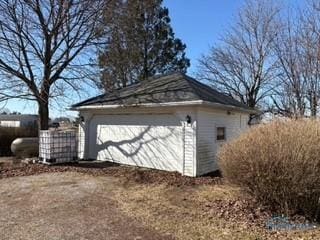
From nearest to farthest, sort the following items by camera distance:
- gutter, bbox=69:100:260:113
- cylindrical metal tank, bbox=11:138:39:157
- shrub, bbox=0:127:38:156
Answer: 1. gutter, bbox=69:100:260:113
2. cylindrical metal tank, bbox=11:138:39:157
3. shrub, bbox=0:127:38:156

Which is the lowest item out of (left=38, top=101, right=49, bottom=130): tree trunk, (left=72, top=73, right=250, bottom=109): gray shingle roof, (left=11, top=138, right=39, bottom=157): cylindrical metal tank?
(left=11, top=138, right=39, bottom=157): cylindrical metal tank

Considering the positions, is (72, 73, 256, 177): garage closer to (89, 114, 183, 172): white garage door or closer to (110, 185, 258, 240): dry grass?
(89, 114, 183, 172): white garage door

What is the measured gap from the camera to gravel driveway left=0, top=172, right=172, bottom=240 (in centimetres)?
583

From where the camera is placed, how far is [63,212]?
7.11m

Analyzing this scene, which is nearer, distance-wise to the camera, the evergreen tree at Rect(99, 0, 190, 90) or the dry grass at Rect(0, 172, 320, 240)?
the dry grass at Rect(0, 172, 320, 240)

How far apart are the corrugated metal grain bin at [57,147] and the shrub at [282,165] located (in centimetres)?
851

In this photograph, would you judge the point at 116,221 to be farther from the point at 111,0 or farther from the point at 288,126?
the point at 111,0

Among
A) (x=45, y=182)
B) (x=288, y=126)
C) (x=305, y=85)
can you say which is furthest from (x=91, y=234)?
(x=305, y=85)

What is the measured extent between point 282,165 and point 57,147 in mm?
9782

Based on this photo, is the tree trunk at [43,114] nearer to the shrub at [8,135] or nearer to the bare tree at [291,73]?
the shrub at [8,135]

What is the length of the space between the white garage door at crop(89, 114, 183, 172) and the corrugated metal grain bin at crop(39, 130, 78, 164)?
Answer: 95cm

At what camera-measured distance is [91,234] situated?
19.0ft

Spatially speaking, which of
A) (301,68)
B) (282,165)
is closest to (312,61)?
(301,68)

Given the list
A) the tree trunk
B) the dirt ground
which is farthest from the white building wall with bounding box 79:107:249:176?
the tree trunk
